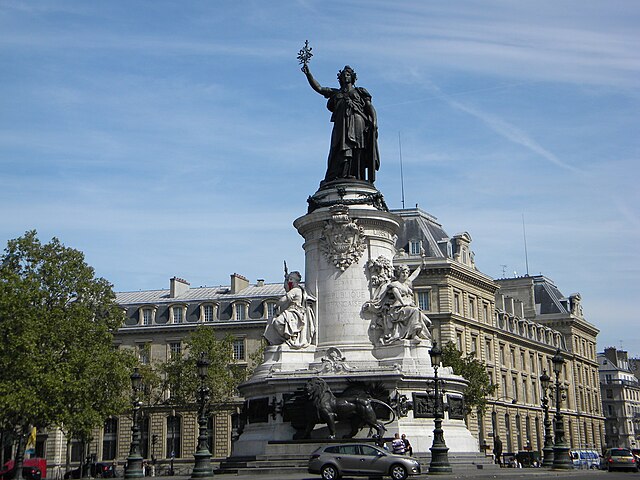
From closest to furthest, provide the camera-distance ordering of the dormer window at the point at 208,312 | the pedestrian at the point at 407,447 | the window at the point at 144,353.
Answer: the pedestrian at the point at 407,447, the window at the point at 144,353, the dormer window at the point at 208,312

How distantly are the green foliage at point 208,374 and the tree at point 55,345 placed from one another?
16.1 m

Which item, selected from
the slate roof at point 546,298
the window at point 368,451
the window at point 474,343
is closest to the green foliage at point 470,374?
the window at point 474,343

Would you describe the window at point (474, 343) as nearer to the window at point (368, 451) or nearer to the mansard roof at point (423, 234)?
the mansard roof at point (423, 234)

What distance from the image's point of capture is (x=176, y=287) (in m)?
90.9

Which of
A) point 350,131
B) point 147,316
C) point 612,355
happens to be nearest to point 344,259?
point 350,131

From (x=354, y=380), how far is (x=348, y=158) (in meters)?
10.1

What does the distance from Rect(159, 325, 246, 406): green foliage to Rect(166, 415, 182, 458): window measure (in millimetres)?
10627

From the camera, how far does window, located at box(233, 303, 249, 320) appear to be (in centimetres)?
8462

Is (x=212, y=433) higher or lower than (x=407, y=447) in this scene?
higher

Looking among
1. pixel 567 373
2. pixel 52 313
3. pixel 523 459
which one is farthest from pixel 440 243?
pixel 52 313

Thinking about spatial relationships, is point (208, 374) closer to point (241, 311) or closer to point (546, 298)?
point (241, 311)

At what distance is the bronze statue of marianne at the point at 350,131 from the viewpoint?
36156 millimetres

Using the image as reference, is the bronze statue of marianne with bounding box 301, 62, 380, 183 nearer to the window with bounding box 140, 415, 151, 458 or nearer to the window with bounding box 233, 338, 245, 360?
the window with bounding box 233, 338, 245, 360

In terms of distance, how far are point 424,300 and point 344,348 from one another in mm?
46315
